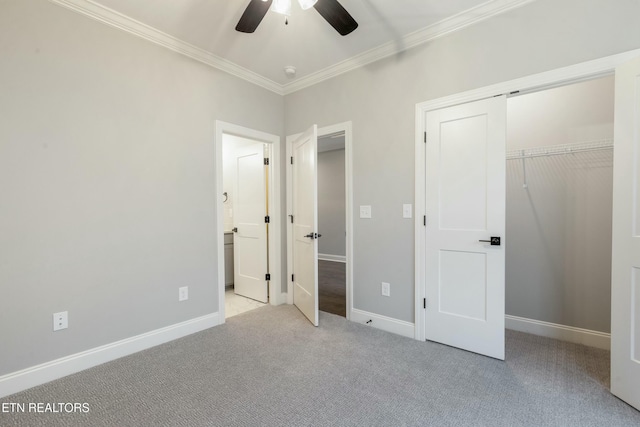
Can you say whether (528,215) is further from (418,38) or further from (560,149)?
(418,38)

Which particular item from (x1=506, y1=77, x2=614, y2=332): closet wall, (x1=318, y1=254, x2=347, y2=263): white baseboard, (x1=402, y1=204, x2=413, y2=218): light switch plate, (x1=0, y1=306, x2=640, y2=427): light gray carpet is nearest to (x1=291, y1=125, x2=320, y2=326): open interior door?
(x1=0, y1=306, x2=640, y2=427): light gray carpet

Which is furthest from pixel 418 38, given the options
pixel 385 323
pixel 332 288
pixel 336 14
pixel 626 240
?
pixel 332 288

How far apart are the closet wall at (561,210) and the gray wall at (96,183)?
3044 millimetres

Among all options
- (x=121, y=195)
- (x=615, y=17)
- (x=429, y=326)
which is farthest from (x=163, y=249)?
(x=615, y=17)

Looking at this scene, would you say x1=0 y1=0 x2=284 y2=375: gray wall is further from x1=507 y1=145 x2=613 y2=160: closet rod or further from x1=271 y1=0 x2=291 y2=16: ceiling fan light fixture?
x1=507 y1=145 x2=613 y2=160: closet rod

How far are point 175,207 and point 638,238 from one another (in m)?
3.36

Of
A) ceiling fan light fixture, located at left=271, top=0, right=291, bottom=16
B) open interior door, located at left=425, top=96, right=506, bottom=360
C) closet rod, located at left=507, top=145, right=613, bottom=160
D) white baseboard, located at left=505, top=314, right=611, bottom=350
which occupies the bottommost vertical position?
white baseboard, located at left=505, top=314, right=611, bottom=350

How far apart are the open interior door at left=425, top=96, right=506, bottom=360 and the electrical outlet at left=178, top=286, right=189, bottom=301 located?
224cm

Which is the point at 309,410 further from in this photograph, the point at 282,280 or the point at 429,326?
the point at 282,280

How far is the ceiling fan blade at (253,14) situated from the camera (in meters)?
1.72

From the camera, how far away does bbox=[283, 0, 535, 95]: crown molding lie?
2146 mm

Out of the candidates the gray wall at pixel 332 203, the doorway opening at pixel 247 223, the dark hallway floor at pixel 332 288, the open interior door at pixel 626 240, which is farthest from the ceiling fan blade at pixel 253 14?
the gray wall at pixel 332 203

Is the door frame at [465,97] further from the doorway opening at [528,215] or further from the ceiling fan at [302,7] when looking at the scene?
the ceiling fan at [302,7]

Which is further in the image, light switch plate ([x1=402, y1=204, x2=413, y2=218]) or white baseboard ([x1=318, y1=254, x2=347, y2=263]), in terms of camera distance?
white baseboard ([x1=318, y1=254, x2=347, y2=263])
